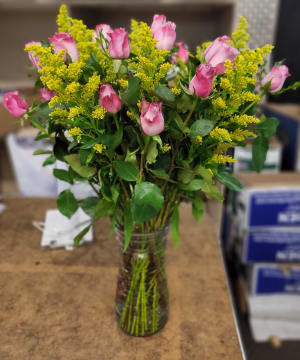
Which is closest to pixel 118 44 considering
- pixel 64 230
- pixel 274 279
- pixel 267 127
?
pixel 267 127

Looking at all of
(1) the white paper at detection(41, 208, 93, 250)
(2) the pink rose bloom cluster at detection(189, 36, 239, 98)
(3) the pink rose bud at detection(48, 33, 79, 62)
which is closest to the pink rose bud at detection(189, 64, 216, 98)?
(2) the pink rose bloom cluster at detection(189, 36, 239, 98)

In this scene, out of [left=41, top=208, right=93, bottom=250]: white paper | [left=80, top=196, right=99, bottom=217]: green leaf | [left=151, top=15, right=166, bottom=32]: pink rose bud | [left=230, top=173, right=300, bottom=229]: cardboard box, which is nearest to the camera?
[left=151, top=15, right=166, bottom=32]: pink rose bud

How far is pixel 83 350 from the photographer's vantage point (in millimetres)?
706

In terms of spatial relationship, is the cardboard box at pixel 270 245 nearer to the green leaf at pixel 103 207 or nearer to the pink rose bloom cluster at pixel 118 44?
the green leaf at pixel 103 207

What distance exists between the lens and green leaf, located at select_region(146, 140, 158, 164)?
0.54 meters

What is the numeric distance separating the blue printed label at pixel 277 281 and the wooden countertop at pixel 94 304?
68 cm

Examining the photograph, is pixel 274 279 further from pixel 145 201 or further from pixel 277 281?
pixel 145 201

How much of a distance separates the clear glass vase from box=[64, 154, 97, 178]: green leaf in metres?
0.13

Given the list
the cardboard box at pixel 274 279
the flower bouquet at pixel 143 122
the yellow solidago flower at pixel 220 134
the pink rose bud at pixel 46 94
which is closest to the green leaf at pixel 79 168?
the flower bouquet at pixel 143 122

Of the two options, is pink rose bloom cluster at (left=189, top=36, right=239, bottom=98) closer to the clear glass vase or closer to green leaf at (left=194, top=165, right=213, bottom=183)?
green leaf at (left=194, top=165, right=213, bottom=183)

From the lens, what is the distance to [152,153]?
21.3 inches

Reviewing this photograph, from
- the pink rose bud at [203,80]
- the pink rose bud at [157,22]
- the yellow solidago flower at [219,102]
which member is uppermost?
the pink rose bud at [157,22]

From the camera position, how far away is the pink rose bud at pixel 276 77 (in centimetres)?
60

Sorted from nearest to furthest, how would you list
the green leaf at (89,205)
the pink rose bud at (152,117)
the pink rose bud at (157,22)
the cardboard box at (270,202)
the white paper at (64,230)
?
the pink rose bud at (152,117)
the pink rose bud at (157,22)
the green leaf at (89,205)
the white paper at (64,230)
the cardboard box at (270,202)
